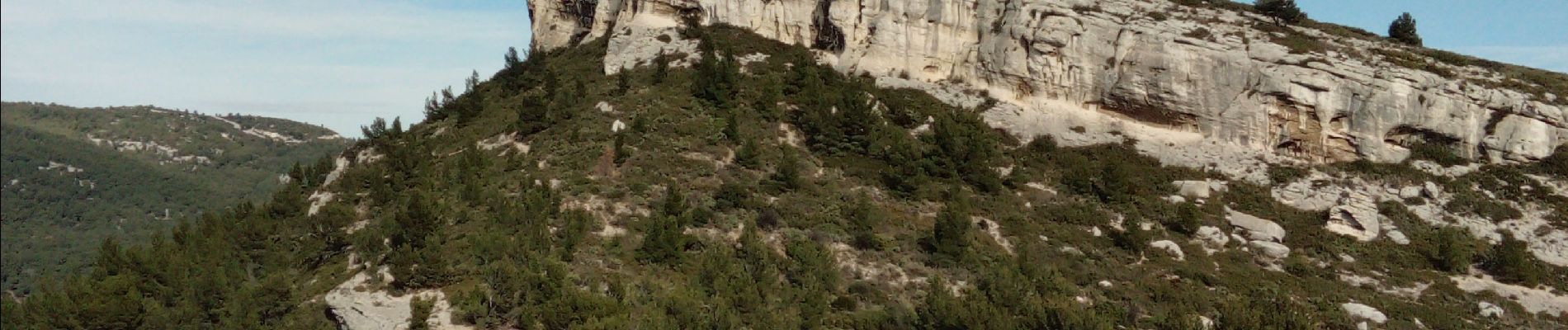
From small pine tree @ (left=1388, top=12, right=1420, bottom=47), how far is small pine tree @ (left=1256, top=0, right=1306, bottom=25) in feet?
17.1

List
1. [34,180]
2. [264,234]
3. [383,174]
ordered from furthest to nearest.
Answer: [34,180] → [383,174] → [264,234]

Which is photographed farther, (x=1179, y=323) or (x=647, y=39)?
(x=647, y=39)

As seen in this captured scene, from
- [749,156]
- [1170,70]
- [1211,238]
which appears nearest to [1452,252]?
[1211,238]

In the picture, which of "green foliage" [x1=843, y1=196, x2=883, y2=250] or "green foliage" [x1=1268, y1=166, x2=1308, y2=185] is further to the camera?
"green foliage" [x1=1268, y1=166, x2=1308, y2=185]

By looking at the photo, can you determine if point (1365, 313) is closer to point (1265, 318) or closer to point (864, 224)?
point (1265, 318)

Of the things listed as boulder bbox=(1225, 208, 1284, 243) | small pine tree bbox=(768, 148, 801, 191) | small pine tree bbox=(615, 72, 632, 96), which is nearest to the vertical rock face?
boulder bbox=(1225, 208, 1284, 243)

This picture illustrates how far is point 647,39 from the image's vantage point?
164ft

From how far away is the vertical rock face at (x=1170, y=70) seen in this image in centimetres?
4053

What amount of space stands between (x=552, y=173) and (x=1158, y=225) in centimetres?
2463

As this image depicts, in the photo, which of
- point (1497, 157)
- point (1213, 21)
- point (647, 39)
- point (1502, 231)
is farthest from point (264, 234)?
point (1497, 157)

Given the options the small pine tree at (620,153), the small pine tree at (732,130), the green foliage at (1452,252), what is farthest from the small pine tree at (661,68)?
the green foliage at (1452,252)

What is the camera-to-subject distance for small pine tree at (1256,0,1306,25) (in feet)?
156

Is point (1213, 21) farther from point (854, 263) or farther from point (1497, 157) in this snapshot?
point (854, 263)

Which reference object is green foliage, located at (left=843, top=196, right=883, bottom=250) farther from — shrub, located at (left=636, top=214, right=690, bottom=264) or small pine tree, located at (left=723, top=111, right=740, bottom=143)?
small pine tree, located at (left=723, top=111, right=740, bottom=143)
